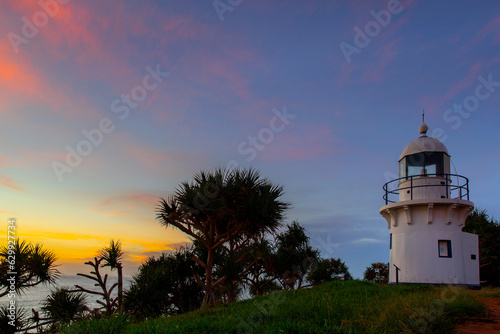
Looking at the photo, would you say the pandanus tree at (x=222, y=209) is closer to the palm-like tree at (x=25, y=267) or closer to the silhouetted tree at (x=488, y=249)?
the palm-like tree at (x=25, y=267)

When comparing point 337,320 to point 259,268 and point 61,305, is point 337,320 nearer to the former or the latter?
point 61,305

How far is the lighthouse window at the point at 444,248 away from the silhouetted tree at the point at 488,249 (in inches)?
421

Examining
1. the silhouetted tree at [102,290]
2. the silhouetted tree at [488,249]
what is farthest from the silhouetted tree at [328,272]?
the silhouetted tree at [102,290]

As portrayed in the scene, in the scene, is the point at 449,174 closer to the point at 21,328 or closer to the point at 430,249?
the point at 430,249

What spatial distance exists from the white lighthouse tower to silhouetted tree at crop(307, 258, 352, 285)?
833cm

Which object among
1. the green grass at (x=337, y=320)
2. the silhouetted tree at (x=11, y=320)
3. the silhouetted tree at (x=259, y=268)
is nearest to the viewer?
the green grass at (x=337, y=320)

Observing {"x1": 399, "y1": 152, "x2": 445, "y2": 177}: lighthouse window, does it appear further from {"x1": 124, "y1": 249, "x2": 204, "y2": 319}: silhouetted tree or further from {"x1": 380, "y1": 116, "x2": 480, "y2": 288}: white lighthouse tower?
{"x1": 124, "y1": 249, "x2": 204, "y2": 319}: silhouetted tree

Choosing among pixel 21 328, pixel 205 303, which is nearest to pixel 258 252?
pixel 205 303

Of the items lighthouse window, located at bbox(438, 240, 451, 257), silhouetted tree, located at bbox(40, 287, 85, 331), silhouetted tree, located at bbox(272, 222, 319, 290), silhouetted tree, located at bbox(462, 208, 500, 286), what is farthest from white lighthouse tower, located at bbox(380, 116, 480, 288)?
silhouetted tree, located at bbox(40, 287, 85, 331)

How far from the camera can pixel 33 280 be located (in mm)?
13836

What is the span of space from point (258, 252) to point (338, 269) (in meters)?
10.5

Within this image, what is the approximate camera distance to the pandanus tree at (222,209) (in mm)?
16719


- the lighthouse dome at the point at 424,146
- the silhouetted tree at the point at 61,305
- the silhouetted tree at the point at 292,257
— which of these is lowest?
the silhouetted tree at the point at 61,305

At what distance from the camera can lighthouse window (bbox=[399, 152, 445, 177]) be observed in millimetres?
18516
